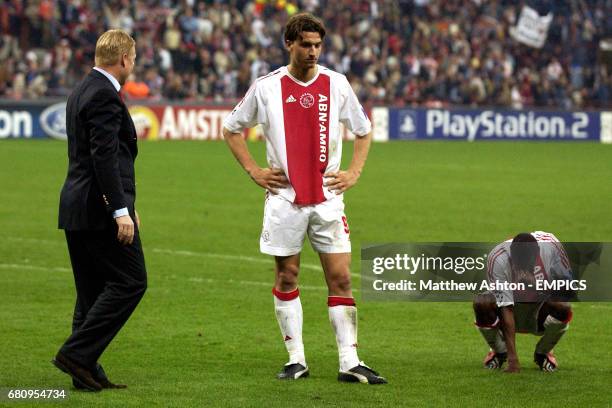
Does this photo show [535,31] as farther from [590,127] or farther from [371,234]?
[371,234]

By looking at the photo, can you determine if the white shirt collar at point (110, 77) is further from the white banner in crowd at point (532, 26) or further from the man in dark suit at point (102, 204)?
the white banner in crowd at point (532, 26)

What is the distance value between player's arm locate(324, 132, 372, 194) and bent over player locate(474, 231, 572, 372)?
0.95 meters

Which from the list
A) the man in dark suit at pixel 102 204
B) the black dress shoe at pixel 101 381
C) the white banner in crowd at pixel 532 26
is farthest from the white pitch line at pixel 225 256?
the white banner in crowd at pixel 532 26

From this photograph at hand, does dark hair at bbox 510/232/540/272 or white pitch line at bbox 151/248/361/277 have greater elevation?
dark hair at bbox 510/232/540/272

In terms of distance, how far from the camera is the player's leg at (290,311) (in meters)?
7.80

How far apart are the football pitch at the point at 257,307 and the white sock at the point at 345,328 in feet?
0.60

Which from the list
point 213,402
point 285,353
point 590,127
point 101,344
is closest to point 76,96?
point 101,344

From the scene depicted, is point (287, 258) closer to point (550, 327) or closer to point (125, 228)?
point (125, 228)

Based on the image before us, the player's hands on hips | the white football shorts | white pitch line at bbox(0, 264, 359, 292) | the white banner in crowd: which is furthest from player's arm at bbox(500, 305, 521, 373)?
the white banner in crowd

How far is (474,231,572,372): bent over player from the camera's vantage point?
771 centimetres

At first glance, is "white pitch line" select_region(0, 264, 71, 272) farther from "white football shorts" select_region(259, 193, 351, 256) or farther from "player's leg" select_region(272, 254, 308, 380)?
"white football shorts" select_region(259, 193, 351, 256)

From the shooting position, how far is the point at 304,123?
762 cm

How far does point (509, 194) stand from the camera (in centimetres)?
2200

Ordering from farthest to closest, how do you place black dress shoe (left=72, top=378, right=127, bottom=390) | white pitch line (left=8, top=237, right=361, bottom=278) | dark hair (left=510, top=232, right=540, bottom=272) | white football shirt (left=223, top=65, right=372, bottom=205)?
white pitch line (left=8, top=237, right=361, bottom=278) → dark hair (left=510, top=232, right=540, bottom=272) → white football shirt (left=223, top=65, right=372, bottom=205) → black dress shoe (left=72, top=378, right=127, bottom=390)
